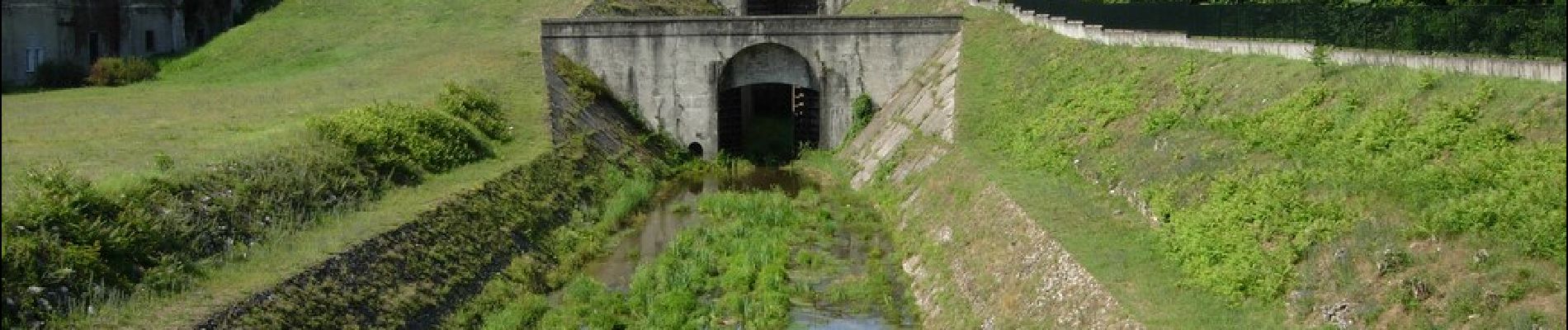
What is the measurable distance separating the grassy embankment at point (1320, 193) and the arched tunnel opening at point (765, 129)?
24352 mm

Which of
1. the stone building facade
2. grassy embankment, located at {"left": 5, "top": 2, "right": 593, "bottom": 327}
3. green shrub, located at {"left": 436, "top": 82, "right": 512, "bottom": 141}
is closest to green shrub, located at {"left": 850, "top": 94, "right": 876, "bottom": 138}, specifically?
grassy embankment, located at {"left": 5, "top": 2, "right": 593, "bottom": 327}

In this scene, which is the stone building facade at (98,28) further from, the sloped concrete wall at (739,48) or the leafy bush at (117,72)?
the sloped concrete wall at (739,48)

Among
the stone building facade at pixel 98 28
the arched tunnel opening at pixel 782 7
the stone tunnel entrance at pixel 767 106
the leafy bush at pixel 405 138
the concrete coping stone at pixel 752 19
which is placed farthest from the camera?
the arched tunnel opening at pixel 782 7

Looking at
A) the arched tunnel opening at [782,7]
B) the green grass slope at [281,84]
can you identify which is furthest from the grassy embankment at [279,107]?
the arched tunnel opening at [782,7]

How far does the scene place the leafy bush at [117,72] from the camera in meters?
56.3

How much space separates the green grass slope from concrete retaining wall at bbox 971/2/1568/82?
1807 centimetres

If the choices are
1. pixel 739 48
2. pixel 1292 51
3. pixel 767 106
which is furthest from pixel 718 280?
pixel 767 106

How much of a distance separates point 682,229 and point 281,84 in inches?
690

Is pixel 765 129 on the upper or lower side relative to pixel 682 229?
upper

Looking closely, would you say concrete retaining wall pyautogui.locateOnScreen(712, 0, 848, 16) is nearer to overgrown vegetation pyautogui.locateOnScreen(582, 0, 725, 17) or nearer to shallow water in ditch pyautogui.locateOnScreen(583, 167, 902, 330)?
overgrown vegetation pyautogui.locateOnScreen(582, 0, 725, 17)

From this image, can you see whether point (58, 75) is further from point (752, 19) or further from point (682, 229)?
point (682, 229)

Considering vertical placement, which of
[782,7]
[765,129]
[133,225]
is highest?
[782,7]

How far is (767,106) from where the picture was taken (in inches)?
3024

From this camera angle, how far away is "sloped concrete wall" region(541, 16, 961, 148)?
192ft
